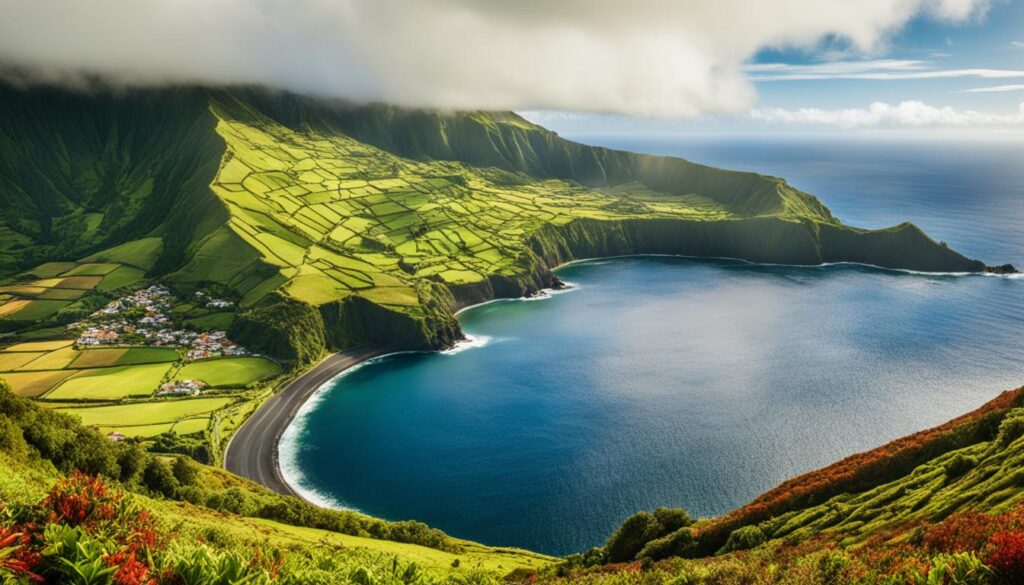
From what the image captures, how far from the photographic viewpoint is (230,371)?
168m

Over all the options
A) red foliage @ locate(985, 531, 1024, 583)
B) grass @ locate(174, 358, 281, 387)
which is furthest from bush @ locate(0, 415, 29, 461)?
grass @ locate(174, 358, 281, 387)

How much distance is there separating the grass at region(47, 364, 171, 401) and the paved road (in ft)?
112

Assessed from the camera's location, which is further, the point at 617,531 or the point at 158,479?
the point at 158,479

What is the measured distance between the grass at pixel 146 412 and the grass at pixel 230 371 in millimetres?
12785

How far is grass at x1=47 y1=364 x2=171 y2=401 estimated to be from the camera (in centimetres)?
14800

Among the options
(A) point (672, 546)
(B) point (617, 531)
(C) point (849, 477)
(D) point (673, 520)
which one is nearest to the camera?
(A) point (672, 546)

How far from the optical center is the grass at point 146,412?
135 meters

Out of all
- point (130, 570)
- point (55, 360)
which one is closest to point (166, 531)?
point (130, 570)

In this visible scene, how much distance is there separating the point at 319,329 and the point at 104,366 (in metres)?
62.9

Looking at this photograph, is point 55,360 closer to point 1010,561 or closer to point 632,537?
point 632,537

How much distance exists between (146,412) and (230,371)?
2968 centimetres

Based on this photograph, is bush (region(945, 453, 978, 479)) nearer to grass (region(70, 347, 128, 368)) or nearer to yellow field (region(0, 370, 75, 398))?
yellow field (region(0, 370, 75, 398))

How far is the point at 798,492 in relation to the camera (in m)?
61.8

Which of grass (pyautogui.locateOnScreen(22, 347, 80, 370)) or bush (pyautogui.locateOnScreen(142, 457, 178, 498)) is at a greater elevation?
bush (pyautogui.locateOnScreen(142, 457, 178, 498))
